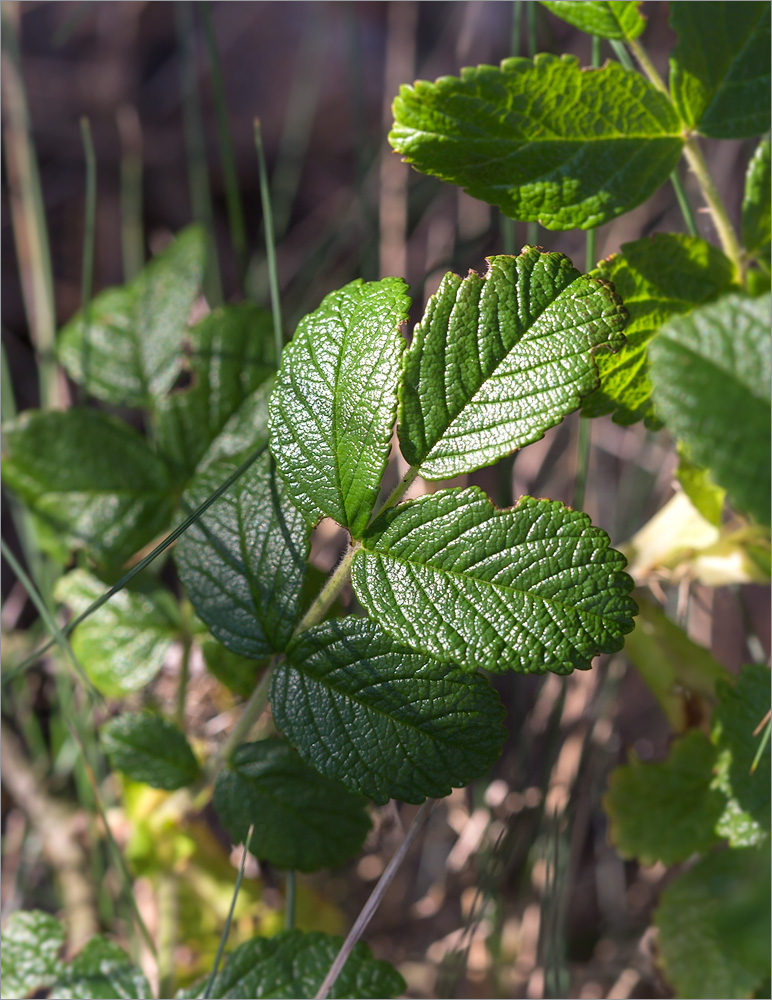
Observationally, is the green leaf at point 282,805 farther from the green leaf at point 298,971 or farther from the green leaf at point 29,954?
the green leaf at point 29,954

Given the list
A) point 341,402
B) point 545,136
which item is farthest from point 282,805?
Answer: point 545,136

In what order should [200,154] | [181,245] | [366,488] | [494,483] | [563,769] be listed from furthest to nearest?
[494,483]
[200,154]
[563,769]
[181,245]
[366,488]

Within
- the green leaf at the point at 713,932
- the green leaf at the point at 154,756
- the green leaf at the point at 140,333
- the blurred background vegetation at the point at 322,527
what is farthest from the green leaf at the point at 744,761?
the green leaf at the point at 140,333

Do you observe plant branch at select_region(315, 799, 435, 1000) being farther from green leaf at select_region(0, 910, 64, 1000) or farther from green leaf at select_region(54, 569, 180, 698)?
green leaf at select_region(54, 569, 180, 698)

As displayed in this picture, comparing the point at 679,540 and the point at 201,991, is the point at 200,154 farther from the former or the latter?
the point at 201,991

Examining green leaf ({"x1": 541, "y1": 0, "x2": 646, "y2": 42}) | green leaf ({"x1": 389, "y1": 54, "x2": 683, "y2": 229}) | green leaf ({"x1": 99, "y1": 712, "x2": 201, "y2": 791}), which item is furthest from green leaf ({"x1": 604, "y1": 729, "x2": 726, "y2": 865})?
green leaf ({"x1": 541, "y1": 0, "x2": 646, "y2": 42})

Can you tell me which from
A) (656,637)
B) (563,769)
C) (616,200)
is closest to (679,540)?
(656,637)
